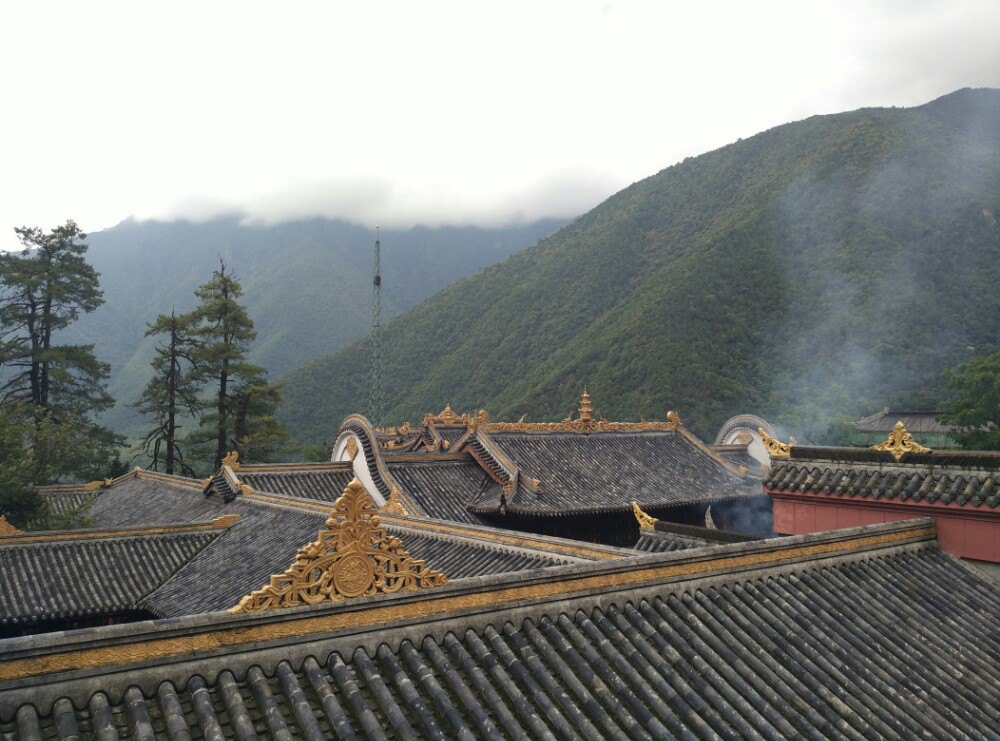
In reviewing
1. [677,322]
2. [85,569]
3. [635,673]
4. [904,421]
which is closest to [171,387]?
[85,569]

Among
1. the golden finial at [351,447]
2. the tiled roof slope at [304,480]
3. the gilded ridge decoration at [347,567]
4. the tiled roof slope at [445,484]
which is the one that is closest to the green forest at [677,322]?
the tiled roof slope at [304,480]

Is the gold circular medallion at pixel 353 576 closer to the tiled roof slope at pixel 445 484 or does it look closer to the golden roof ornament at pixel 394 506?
the golden roof ornament at pixel 394 506

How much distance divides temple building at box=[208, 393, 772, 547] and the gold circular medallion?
12355 mm

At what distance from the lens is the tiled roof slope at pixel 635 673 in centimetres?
449

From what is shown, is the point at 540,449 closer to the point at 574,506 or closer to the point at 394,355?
the point at 574,506

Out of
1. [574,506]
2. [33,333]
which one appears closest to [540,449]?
[574,506]

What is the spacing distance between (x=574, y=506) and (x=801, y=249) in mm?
47234

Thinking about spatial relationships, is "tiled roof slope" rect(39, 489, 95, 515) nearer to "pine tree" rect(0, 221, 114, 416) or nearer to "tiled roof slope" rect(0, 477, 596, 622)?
"pine tree" rect(0, 221, 114, 416)

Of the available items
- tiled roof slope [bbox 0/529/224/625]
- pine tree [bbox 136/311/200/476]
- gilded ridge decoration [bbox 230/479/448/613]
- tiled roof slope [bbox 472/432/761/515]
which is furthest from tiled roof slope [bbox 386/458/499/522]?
pine tree [bbox 136/311/200/476]

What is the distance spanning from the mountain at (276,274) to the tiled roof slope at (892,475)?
78986 mm

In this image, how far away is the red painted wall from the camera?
903cm

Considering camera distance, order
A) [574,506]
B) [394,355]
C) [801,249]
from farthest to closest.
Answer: [394,355], [801,249], [574,506]

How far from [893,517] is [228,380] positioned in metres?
38.7

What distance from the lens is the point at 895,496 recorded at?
9.81 m
